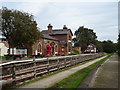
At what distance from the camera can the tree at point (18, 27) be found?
33.0 meters

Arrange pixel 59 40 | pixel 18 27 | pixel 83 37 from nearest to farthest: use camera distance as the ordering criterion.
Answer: pixel 18 27, pixel 59 40, pixel 83 37

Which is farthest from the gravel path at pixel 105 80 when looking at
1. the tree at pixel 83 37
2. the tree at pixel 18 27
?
the tree at pixel 83 37

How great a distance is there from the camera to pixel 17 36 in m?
33.3

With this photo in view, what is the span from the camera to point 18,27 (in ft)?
109

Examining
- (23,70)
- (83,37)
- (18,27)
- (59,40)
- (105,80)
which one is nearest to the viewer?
(23,70)

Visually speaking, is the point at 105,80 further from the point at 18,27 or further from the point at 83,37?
the point at 83,37

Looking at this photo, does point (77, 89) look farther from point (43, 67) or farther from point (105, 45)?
point (105, 45)

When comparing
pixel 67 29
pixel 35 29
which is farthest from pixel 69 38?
pixel 35 29

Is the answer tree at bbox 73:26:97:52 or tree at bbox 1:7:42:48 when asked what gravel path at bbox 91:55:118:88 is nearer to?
tree at bbox 1:7:42:48

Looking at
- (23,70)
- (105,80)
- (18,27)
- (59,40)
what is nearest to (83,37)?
(59,40)

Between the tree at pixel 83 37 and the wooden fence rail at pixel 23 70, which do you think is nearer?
the wooden fence rail at pixel 23 70

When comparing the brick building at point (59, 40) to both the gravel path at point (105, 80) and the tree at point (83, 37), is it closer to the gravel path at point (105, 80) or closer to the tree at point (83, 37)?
the tree at point (83, 37)

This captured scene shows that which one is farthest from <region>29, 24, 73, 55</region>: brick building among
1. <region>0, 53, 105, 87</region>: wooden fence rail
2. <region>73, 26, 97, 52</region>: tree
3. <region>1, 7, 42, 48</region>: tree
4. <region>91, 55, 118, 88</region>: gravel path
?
<region>91, 55, 118, 88</region>: gravel path

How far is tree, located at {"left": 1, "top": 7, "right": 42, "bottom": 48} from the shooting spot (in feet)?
108
